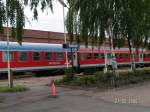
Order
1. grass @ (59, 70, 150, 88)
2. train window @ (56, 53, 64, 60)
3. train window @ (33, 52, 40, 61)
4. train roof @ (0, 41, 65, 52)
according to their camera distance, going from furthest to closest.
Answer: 1. train window @ (56, 53, 64, 60)
2. train window @ (33, 52, 40, 61)
3. train roof @ (0, 41, 65, 52)
4. grass @ (59, 70, 150, 88)

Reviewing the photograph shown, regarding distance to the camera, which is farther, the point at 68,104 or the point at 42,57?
the point at 42,57

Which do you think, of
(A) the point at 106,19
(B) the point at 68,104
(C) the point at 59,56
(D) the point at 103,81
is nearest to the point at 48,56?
(C) the point at 59,56

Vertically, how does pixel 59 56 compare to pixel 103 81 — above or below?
above

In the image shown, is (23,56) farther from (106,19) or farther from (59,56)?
(106,19)

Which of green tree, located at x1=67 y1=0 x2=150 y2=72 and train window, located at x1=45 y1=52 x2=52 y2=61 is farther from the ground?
green tree, located at x1=67 y1=0 x2=150 y2=72

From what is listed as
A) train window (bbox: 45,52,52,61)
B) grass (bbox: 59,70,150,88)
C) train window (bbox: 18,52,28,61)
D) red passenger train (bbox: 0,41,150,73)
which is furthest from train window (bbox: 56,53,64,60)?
grass (bbox: 59,70,150,88)

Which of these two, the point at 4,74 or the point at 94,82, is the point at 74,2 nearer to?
the point at 94,82

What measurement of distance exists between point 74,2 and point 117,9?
104 inches

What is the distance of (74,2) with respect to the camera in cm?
1989

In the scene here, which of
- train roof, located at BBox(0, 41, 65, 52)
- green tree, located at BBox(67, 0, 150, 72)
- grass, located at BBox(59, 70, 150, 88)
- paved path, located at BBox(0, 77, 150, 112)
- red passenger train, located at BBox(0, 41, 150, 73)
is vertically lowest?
paved path, located at BBox(0, 77, 150, 112)

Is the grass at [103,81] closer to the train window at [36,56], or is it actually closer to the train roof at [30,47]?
the train roof at [30,47]

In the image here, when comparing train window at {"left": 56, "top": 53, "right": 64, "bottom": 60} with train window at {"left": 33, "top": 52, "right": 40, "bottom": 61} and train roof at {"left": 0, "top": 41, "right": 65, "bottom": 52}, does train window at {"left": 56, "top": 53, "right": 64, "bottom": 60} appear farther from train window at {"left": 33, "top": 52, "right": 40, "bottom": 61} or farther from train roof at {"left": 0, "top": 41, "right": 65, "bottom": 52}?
train window at {"left": 33, "top": 52, "right": 40, "bottom": 61}

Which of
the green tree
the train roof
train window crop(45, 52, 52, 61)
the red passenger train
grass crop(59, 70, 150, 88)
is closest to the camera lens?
the green tree

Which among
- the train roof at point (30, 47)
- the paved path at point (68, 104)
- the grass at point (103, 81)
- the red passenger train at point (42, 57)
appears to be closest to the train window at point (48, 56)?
the red passenger train at point (42, 57)
